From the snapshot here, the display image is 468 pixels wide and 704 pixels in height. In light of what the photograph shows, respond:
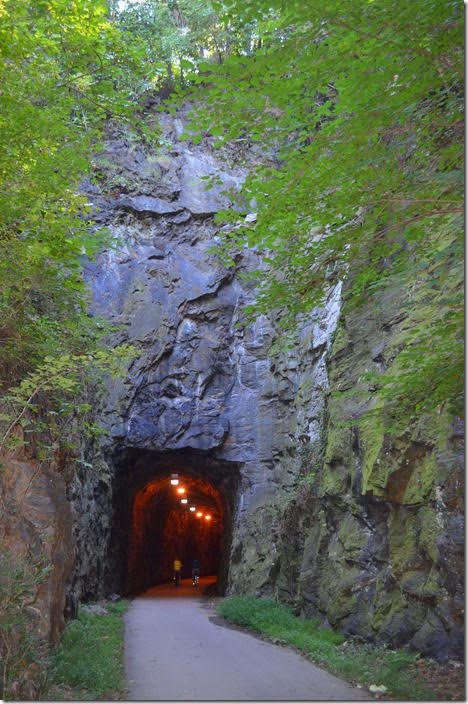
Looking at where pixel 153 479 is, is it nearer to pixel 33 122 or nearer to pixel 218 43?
pixel 218 43

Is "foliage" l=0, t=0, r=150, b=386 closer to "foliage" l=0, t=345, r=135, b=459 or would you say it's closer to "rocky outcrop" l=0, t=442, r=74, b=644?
"foliage" l=0, t=345, r=135, b=459

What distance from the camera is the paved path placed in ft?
19.7

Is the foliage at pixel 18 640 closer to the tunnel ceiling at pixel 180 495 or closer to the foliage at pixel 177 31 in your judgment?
the foliage at pixel 177 31

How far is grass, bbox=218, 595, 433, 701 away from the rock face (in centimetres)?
40

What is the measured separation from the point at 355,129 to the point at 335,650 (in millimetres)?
8014

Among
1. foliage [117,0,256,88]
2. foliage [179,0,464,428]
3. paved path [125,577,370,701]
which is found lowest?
paved path [125,577,370,701]

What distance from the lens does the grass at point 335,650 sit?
643cm

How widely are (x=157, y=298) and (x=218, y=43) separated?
1051 centimetres

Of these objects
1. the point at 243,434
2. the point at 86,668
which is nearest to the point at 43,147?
the point at 86,668

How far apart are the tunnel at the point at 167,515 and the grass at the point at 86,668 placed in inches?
400

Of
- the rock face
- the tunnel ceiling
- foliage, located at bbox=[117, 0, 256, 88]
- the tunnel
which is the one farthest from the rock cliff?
foliage, located at bbox=[117, 0, 256, 88]

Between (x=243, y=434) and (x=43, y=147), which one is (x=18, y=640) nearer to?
(x=43, y=147)

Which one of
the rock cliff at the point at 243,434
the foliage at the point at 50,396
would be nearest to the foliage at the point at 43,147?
the foliage at the point at 50,396

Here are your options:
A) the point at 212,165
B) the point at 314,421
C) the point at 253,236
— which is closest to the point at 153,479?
the point at 314,421
